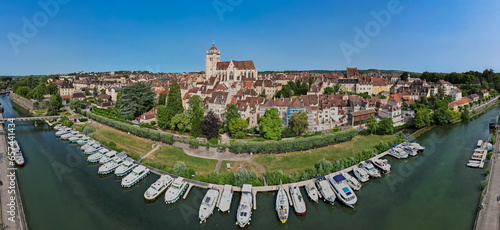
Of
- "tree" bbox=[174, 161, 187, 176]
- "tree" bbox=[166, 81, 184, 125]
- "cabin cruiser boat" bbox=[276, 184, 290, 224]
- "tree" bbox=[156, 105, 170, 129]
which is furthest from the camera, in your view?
"tree" bbox=[166, 81, 184, 125]

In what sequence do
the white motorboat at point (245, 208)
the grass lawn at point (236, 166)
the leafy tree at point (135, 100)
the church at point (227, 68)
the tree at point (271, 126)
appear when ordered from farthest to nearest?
the church at point (227, 68), the leafy tree at point (135, 100), the tree at point (271, 126), the grass lawn at point (236, 166), the white motorboat at point (245, 208)

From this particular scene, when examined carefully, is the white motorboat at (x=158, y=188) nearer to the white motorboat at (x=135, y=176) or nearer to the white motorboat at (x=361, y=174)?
the white motorboat at (x=135, y=176)

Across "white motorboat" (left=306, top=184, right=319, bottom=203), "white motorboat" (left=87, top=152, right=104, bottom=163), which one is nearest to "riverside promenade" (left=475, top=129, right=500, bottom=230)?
"white motorboat" (left=306, top=184, right=319, bottom=203)

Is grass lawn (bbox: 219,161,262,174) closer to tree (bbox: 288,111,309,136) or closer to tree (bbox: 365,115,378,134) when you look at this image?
tree (bbox: 288,111,309,136)

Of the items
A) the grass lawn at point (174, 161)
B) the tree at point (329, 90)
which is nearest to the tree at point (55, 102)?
the grass lawn at point (174, 161)

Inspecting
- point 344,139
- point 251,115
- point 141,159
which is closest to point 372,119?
point 344,139

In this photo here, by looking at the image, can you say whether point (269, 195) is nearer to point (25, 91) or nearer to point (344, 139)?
point (344, 139)
